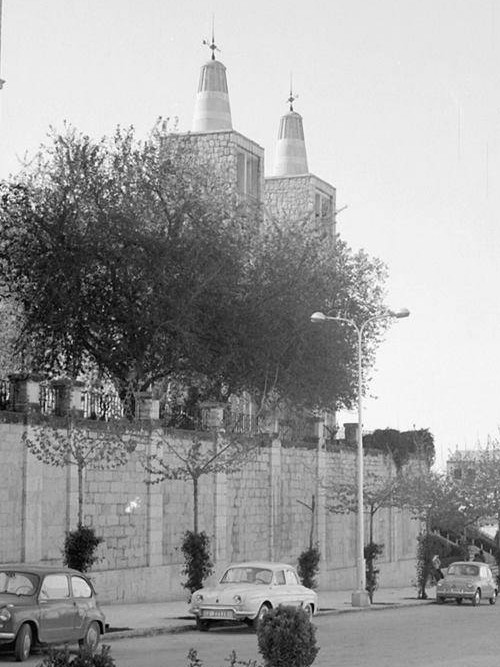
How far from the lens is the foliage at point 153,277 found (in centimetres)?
4384

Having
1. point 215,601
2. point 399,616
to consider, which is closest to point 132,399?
point 399,616

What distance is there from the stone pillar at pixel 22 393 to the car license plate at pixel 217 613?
7.87m

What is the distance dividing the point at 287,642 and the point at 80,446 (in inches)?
701

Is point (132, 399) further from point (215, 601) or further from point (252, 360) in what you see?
point (215, 601)

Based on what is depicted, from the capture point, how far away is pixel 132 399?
137 ft

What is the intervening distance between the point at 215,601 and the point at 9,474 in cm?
698

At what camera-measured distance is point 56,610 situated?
22.3 m

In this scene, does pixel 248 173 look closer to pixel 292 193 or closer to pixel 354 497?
pixel 292 193

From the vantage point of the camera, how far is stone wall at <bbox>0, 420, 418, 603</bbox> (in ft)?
109

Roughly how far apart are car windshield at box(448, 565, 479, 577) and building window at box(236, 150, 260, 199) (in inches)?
989

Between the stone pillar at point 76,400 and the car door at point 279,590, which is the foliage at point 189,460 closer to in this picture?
the stone pillar at point 76,400

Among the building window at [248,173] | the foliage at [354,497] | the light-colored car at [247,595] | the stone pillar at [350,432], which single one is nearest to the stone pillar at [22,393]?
the light-colored car at [247,595]

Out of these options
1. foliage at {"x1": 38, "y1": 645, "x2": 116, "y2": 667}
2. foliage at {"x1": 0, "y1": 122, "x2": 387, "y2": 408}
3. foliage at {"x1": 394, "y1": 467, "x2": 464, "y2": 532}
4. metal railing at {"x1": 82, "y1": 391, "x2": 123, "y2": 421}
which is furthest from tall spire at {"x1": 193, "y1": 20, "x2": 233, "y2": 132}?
foliage at {"x1": 38, "y1": 645, "x2": 116, "y2": 667}

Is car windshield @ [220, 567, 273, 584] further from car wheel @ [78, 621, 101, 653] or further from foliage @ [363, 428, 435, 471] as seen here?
foliage @ [363, 428, 435, 471]
